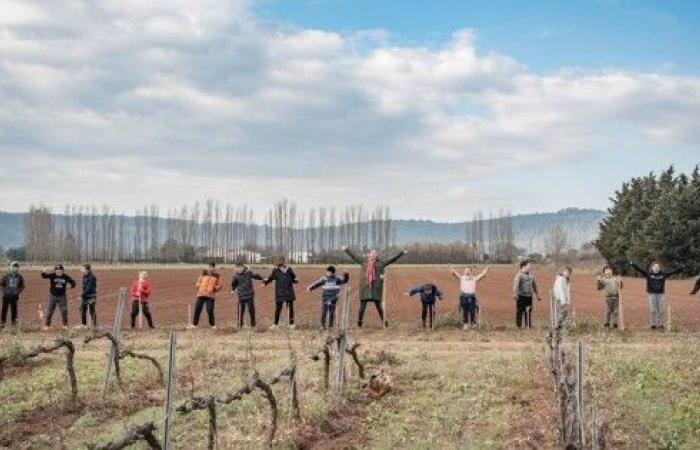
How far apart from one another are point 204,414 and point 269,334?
8556mm

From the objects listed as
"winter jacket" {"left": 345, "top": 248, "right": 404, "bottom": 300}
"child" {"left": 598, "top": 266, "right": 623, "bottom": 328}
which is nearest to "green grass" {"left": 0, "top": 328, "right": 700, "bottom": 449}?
"winter jacket" {"left": 345, "top": 248, "right": 404, "bottom": 300}

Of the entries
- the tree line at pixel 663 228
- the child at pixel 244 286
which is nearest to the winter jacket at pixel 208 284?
the child at pixel 244 286

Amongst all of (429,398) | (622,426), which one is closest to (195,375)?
(429,398)

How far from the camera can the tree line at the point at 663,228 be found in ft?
178

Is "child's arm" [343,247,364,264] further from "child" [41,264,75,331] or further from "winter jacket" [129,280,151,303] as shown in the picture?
"child" [41,264,75,331]

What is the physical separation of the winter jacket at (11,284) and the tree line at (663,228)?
4276 centimetres

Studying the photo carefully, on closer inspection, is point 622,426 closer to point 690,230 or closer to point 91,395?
point 91,395

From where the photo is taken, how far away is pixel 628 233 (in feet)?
215

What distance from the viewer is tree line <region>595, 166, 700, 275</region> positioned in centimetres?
5434

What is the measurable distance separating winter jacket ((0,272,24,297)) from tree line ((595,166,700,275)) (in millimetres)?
42765

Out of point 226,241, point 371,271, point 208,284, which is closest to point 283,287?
point 208,284

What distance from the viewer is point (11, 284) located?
22344 mm

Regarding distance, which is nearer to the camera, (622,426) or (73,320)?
(622,426)

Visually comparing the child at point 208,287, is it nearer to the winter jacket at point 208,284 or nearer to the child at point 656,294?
the winter jacket at point 208,284
